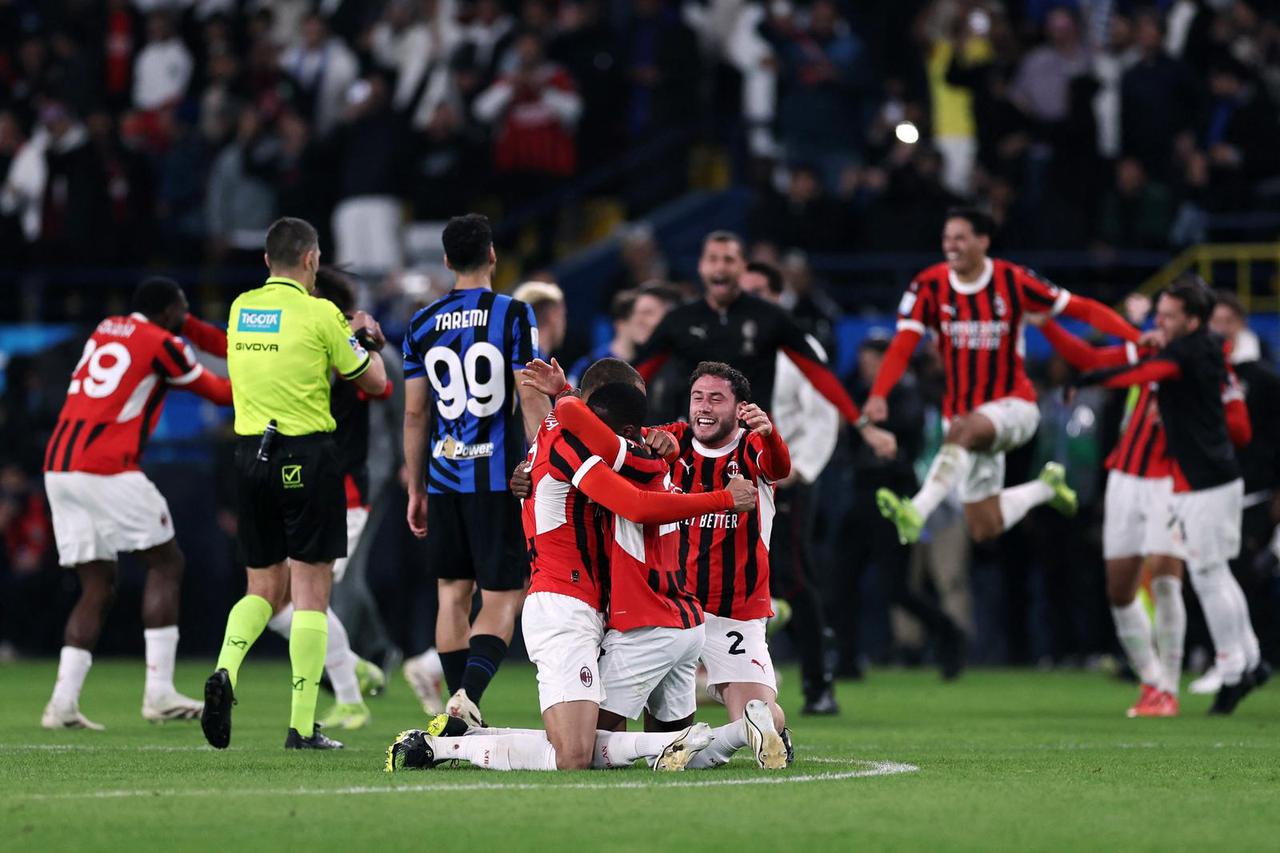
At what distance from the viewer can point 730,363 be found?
11508mm

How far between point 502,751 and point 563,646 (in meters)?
0.47

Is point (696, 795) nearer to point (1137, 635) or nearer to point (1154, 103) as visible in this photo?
point (1137, 635)

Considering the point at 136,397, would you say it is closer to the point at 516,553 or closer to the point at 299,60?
the point at 516,553

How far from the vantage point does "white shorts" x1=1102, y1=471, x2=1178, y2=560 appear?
40.2 feet

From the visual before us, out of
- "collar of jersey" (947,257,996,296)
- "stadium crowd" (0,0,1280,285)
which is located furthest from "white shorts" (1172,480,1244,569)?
"stadium crowd" (0,0,1280,285)

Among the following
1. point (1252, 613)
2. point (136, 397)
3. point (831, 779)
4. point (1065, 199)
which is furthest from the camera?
point (1065, 199)

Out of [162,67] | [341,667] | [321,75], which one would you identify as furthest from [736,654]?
[162,67]

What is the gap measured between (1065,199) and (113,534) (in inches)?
424

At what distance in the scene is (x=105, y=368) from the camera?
435 inches

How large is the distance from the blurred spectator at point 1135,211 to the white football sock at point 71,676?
11.1 m

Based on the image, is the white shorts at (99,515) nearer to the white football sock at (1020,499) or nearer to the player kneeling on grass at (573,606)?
the player kneeling on grass at (573,606)

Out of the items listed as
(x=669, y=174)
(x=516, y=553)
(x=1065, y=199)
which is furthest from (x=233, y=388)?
(x=669, y=174)

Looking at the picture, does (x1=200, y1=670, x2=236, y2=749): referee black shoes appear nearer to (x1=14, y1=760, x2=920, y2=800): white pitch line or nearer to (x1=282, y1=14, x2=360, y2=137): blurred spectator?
(x1=14, y1=760, x2=920, y2=800): white pitch line

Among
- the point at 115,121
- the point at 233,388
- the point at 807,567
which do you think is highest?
the point at 115,121
